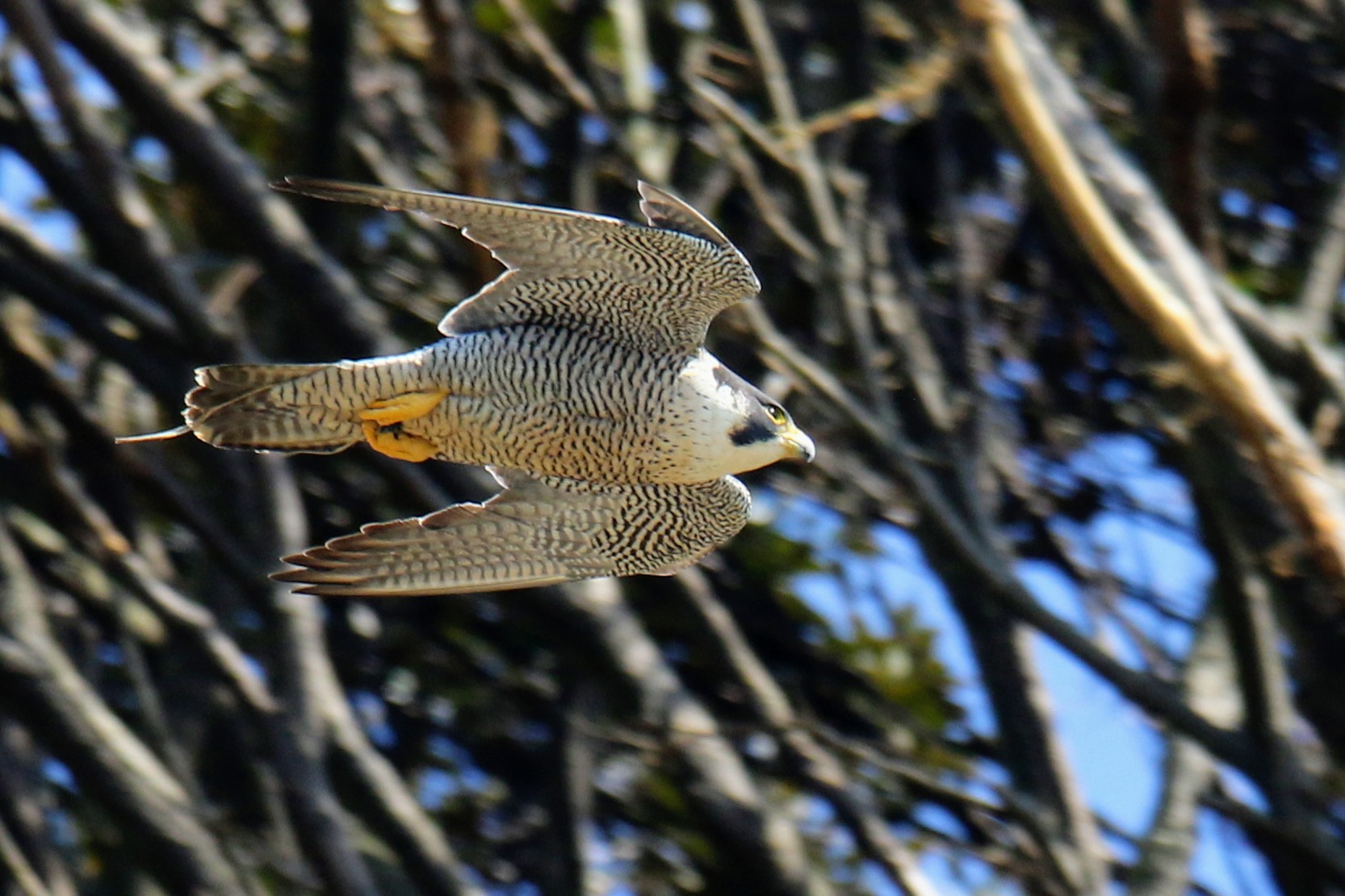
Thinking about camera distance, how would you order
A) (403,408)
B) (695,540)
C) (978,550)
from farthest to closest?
1. (978,550)
2. (695,540)
3. (403,408)

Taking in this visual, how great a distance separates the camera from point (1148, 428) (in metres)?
7.98

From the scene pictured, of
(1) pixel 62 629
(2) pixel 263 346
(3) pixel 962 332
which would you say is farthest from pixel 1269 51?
(1) pixel 62 629

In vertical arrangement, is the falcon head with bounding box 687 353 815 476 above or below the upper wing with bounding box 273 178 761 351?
below

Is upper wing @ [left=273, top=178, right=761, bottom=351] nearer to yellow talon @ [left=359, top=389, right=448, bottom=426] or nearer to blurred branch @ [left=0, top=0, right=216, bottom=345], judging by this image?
yellow talon @ [left=359, top=389, right=448, bottom=426]

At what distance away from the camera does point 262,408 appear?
453 cm

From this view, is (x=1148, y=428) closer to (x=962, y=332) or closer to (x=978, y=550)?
(x=962, y=332)

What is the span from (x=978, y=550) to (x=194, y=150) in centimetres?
298

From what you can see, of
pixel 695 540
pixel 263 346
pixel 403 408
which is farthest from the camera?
pixel 263 346

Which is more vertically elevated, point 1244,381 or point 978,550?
point 1244,381

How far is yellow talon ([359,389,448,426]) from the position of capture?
4500 millimetres

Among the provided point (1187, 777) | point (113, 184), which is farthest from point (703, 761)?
point (113, 184)

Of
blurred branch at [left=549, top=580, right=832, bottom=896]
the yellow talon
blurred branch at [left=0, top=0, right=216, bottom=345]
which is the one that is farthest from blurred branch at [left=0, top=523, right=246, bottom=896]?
the yellow talon

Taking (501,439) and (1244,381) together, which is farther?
(1244,381)

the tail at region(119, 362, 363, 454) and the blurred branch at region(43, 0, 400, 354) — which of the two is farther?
the blurred branch at region(43, 0, 400, 354)
